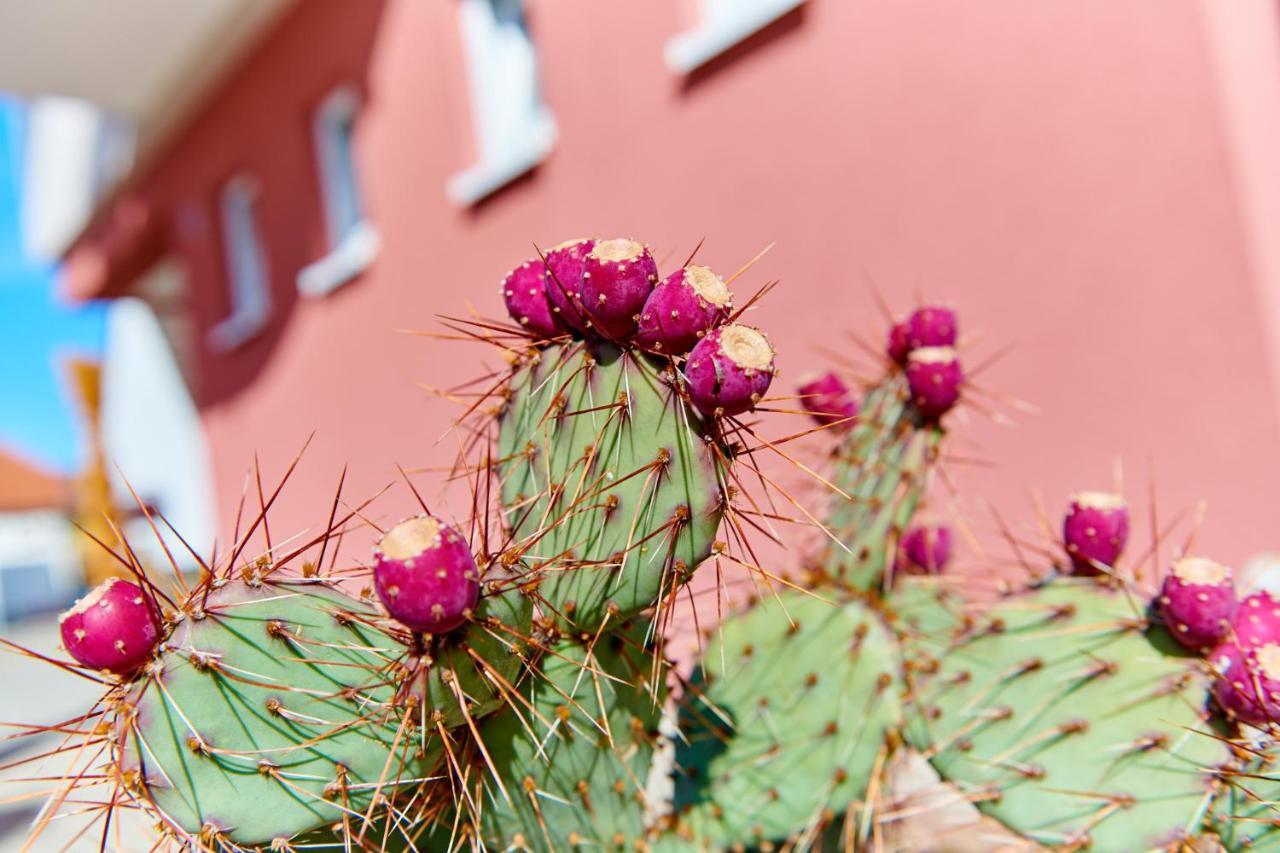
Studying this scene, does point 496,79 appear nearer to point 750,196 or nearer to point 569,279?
point 750,196

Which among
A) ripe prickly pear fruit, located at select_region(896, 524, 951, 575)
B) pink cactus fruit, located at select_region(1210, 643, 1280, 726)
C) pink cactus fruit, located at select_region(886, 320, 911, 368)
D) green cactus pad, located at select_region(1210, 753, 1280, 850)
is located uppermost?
pink cactus fruit, located at select_region(886, 320, 911, 368)

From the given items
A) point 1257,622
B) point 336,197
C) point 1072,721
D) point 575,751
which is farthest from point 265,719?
point 336,197

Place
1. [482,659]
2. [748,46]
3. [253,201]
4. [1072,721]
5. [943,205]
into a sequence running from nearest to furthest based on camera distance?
[482,659] < [1072,721] < [943,205] < [748,46] < [253,201]

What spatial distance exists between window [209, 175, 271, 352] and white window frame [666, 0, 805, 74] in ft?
17.8

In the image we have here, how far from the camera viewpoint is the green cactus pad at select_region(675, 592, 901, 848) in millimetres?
1390

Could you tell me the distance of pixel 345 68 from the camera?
21.7ft

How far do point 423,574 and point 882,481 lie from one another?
978 mm

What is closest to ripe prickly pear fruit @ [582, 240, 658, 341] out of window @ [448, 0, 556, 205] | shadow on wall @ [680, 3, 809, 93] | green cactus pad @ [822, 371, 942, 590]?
green cactus pad @ [822, 371, 942, 590]

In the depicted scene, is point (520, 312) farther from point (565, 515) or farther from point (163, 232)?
point (163, 232)

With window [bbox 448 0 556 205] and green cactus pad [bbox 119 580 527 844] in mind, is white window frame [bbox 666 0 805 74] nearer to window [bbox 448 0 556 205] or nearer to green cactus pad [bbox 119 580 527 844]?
window [bbox 448 0 556 205]

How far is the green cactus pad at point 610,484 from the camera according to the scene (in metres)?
1.00

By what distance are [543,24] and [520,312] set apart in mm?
4305

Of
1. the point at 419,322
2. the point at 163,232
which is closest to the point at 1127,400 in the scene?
the point at 419,322

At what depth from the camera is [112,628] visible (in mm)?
854
